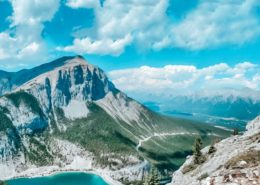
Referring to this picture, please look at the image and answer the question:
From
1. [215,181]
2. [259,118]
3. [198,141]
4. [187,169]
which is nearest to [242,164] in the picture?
[215,181]

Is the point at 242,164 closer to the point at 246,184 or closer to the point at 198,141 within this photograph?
the point at 246,184

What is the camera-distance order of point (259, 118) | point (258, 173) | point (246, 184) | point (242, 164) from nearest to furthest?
point (246, 184), point (258, 173), point (242, 164), point (259, 118)

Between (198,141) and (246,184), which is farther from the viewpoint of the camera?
(198,141)

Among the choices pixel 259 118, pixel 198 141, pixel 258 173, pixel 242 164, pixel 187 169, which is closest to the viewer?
pixel 258 173

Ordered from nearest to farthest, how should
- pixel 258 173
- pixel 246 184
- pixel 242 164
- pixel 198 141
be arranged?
pixel 246 184
pixel 258 173
pixel 242 164
pixel 198 141

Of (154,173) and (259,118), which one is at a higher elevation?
(259,118)

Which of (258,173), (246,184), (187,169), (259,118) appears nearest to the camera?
(246,184)

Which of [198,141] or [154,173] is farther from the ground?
[198,141]

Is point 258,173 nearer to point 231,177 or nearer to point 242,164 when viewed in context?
point 231,177

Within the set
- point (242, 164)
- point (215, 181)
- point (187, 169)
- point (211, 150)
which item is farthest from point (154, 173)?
point (215, 181)
